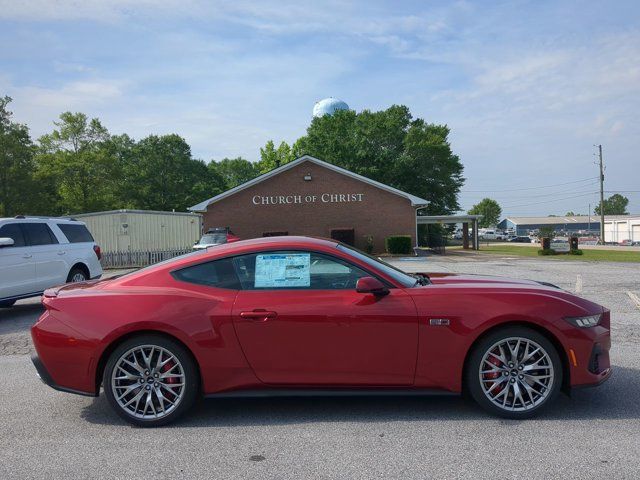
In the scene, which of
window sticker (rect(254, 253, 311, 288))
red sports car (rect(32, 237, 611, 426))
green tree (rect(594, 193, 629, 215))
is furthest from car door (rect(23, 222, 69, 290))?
green tree (rect(594, 193, 629, 215))

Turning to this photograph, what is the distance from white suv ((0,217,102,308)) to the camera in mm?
9898

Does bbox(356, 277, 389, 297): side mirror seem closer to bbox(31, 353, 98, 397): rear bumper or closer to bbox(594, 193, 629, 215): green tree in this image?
bbox(31, 353, 98, 397): rear bumper

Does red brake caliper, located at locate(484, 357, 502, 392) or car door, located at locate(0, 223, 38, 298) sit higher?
car door, located at locate(0, 223, 38, 298)

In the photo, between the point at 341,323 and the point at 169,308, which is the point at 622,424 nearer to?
the point at 341,323

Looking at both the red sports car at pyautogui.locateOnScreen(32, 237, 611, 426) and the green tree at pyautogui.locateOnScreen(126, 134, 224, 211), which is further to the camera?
the green tree at pyautogui.locateOnScreen(126, 134, 224, 211)

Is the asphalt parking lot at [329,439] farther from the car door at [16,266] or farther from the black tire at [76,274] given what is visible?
the black tire at [76,274]

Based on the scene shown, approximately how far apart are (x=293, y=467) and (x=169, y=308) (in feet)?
5.33

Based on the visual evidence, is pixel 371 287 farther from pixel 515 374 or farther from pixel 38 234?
pixel 38 234

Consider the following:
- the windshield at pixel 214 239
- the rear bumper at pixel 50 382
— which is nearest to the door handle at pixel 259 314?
the rear bumper at pixel 50 382

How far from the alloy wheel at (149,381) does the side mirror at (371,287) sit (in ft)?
5.22

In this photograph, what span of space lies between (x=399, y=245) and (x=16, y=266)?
25.4m

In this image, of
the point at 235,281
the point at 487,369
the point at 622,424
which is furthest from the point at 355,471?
the point at 622,424

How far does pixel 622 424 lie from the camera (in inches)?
163

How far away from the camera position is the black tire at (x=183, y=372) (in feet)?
14.1
